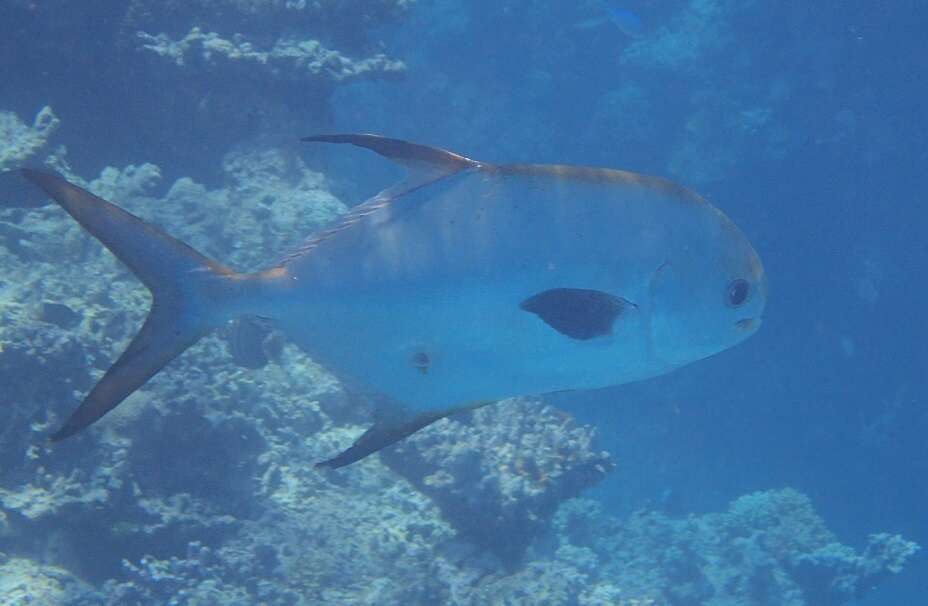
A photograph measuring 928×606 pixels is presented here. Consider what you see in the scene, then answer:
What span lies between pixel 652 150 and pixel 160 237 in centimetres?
1720

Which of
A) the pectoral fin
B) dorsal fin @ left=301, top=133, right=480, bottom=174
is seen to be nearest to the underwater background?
the pectoral fin

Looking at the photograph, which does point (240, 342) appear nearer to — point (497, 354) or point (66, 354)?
point (66, 354)

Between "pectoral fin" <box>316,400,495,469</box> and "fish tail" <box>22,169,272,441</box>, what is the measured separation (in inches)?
19.3

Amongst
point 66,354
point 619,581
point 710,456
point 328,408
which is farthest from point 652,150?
point 66,354

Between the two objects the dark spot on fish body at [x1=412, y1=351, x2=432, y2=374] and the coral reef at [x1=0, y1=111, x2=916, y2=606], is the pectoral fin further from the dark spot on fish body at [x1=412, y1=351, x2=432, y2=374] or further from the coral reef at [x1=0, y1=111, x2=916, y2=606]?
the coral reef at [x1=0, y1=111, x2=916, y2=606]

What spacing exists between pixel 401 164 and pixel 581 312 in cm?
65

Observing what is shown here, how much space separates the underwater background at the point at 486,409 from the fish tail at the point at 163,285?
10.5 ft

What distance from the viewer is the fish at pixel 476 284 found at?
1.79m

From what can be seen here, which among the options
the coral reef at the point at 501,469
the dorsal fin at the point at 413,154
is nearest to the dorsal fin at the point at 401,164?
the dorsal fin at the point at 413,154

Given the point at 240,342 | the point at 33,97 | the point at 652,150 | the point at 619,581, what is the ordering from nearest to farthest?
the point at 240,342 → the point at 33,97 → the point at 619,581 → the point at 652,150

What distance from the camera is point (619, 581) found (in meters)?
10.1

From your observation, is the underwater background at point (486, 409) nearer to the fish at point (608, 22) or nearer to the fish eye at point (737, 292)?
the fish at point (608, 22)

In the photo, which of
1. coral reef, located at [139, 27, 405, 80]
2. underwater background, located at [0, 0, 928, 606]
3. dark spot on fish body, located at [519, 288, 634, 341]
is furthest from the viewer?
coral reef, located at [139, 27, 405, 80]

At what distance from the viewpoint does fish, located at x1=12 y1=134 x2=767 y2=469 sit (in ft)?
5.86
